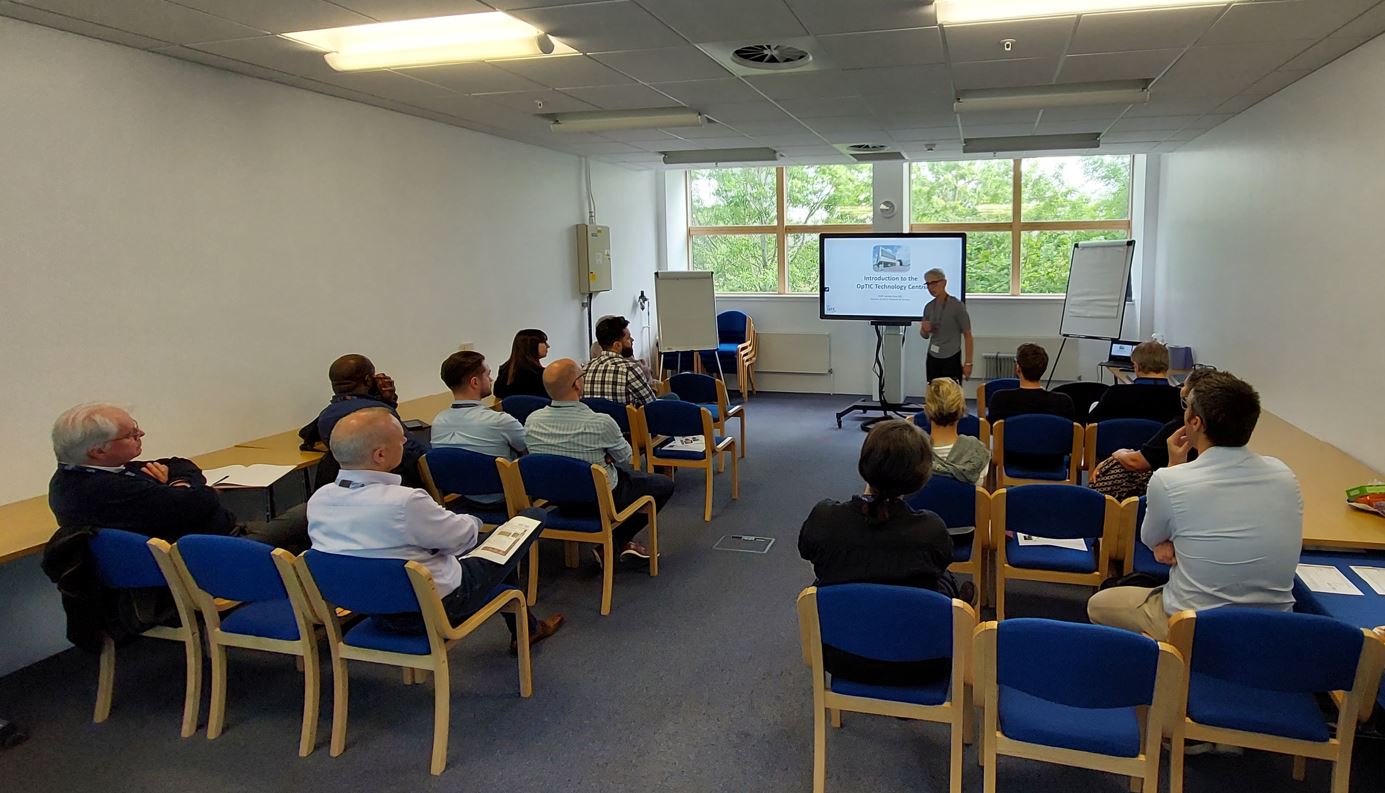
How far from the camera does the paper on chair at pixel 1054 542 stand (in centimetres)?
347

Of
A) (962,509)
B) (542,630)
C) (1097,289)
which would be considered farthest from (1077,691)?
(1097,289)

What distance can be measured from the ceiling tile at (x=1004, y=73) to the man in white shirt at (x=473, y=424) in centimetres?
297

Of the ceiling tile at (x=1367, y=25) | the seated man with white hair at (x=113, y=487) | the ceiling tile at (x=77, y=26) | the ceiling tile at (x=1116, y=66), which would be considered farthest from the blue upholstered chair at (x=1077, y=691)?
the ceiling tile at (x=77, y=26)

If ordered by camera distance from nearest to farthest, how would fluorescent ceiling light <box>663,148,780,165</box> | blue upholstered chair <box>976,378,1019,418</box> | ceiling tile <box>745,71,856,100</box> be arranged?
ceiling tile <box>745,71,856,100</box> → blue upholstered chair <box>976,378,1019,418</box> → fluorescent ceiling light <box>663,148,780,165</box>

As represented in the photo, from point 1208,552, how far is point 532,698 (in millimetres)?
2315

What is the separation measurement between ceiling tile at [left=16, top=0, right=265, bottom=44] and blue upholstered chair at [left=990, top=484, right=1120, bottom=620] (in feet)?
12.1

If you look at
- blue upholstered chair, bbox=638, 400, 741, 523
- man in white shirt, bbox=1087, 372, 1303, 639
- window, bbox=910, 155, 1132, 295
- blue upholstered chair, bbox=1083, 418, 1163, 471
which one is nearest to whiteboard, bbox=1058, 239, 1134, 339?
window, bbox=910, 155, 1132, 295

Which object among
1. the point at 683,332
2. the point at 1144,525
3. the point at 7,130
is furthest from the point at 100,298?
the point at 683,332

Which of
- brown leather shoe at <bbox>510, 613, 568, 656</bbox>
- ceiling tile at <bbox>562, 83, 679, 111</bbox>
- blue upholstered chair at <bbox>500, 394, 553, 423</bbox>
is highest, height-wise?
ceiling tile at <bbox>562, 83, 679, 111</bbox>

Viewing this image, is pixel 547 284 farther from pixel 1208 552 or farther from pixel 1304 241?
pixel 1208 552

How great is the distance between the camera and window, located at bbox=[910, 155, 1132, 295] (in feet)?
29.6

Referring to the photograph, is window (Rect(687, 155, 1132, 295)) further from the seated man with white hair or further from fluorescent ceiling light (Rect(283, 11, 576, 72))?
the seated man with white hair

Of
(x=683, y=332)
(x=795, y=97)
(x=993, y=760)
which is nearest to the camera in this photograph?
(x=993, y=760)

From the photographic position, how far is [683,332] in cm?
911
